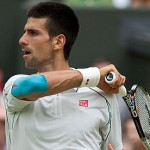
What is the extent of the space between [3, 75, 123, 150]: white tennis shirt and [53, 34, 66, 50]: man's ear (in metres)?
0.36

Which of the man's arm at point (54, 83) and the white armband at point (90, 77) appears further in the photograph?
the white armband at point (90, 77)

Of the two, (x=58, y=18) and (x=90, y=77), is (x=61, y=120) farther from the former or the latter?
(x=58, y=18)

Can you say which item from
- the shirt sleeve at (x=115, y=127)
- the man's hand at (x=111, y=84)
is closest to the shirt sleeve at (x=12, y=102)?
the man's hand at (x=111, y=84)

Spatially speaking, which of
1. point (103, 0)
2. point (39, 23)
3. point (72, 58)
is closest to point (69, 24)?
point (39, 23)

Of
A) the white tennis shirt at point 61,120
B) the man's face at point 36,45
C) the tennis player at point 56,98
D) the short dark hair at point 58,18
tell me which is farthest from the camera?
the short dark hair at point 58,18

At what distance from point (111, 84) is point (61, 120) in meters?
0.45

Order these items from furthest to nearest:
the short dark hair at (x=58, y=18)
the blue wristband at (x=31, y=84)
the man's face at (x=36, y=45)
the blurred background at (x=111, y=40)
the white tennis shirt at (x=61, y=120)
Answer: the blurred background at (x=111, y=40) → the short dark hair at (x=58, y=18) → the man's face at (x=36, y=45) → the white tennis shirt at (x=61, y=120) → the blue wristband at (x=31, y=84)

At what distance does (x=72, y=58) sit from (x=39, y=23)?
5.74 meters

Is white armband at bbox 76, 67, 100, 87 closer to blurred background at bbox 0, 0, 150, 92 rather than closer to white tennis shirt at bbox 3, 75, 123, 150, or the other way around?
white tennis shirt at bbox 3, 75, 123, 150

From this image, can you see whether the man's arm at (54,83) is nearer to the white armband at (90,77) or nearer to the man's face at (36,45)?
the white armband at (90,77)

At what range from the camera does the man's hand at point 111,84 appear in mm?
5332

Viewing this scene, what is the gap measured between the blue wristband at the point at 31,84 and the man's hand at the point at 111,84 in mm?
468

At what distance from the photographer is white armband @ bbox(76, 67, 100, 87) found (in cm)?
527

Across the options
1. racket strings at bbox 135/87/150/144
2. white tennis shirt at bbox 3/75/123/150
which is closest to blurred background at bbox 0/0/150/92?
racket strings at bbox 135/87/150/144
